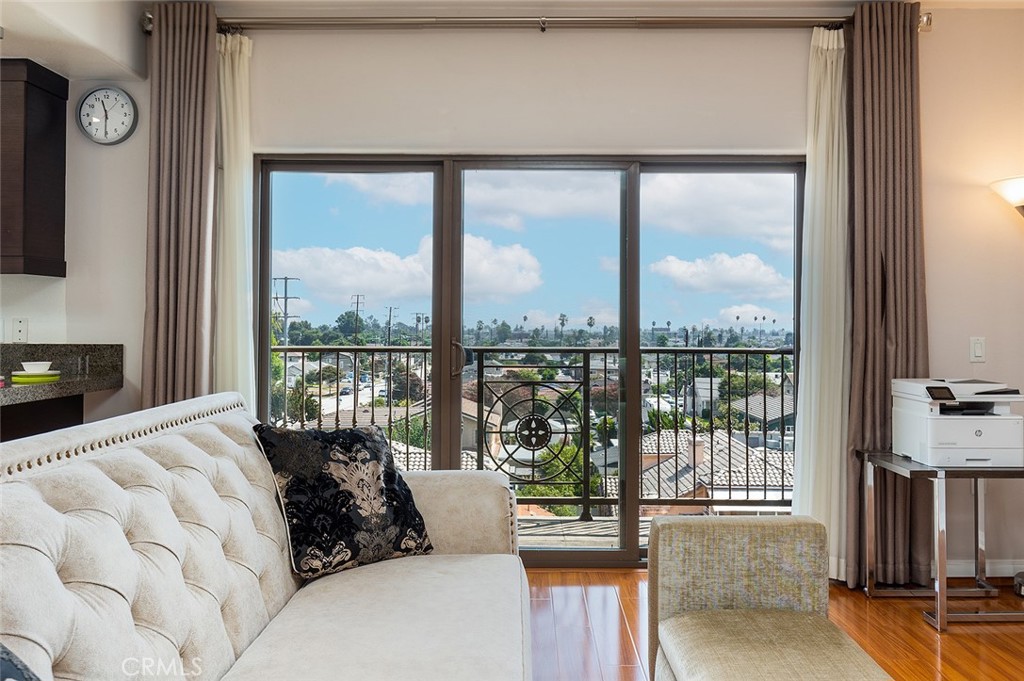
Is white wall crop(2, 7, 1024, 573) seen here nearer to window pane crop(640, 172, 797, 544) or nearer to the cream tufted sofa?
window pane crop(640, 172, 797, 544)

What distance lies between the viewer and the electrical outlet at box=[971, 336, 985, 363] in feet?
10.9

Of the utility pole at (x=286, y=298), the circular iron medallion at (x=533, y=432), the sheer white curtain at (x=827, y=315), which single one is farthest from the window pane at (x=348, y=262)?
the sheer white curtain at (x=827, y=315)

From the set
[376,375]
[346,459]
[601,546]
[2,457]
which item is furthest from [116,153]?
[601,546]

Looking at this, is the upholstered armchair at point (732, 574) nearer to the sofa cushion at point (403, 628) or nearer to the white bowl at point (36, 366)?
the sofa cushion at point (403, 628)

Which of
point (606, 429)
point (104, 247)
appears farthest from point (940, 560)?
point (104, 247)

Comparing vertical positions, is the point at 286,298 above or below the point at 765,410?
above

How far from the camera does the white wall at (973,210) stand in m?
3.34

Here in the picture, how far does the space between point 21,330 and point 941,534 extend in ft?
13.3

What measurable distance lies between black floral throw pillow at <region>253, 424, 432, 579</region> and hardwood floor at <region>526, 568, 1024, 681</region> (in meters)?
0.75

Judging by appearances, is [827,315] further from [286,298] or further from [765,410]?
[286,298]

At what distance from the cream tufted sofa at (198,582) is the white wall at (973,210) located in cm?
247

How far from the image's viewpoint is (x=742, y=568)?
1910 millimetres

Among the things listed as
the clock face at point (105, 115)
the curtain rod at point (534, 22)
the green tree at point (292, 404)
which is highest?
the curtain rod at point (534, 22)

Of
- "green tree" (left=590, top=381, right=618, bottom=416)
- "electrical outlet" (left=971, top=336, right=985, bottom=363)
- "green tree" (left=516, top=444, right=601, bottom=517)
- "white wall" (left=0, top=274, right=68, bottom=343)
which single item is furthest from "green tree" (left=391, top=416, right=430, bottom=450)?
"electrical outlet" (left=971, top=336, right=985, bottom=363)
